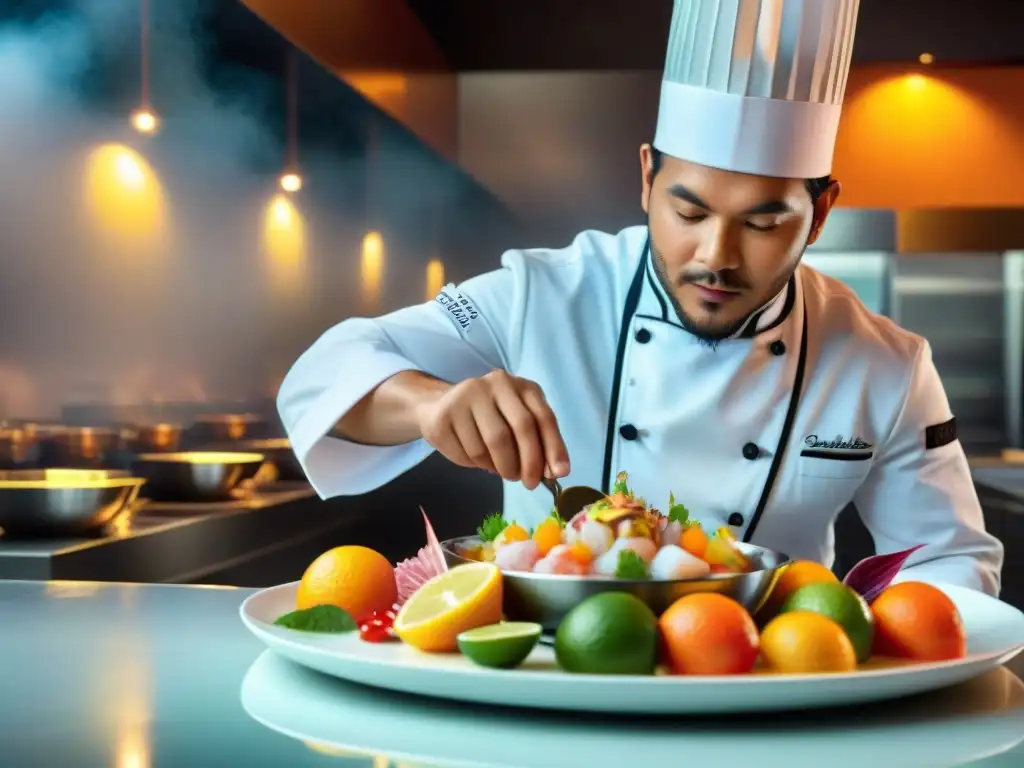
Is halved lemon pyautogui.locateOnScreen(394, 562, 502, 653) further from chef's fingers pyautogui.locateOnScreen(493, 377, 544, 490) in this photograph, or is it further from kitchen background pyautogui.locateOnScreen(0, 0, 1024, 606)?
kitchen background pyautogui.locateOnScreen(0, 0, 1024, 606)

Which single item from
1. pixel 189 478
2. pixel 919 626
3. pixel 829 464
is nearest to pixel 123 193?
pixel 189 478

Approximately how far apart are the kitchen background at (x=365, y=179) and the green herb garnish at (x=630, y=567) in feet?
6.60

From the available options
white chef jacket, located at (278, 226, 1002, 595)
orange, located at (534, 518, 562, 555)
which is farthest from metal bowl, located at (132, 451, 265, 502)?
orange, located at (534, 518, 562, 555)

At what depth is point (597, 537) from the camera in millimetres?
949

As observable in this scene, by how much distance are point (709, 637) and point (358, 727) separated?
0.23 metres

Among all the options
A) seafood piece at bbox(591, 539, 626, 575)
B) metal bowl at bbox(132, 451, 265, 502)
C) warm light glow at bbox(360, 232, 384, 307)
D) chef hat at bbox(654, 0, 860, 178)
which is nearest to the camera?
seafood piece at bbox(591, 539, 626, 575)

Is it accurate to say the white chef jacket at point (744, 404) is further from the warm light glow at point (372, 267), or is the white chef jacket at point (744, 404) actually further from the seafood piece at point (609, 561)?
the warm light glow at point (372, 267)

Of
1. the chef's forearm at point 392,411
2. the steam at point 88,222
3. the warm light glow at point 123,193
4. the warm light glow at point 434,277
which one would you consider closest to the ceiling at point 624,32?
the warm light glow at point 434,277

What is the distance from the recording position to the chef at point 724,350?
150 cm

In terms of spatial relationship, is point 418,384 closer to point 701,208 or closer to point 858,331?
point 701,208

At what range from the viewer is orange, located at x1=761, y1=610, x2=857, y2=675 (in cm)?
81

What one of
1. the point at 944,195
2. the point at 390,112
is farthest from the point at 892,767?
the point at 944,195

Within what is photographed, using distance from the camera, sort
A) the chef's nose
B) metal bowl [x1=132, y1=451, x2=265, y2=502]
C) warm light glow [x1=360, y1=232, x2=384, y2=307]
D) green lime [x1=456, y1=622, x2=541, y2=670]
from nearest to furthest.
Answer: green lime [x1=456, y1=622, x2=541, y2=670]
the chef's nose
metal bowl [x1=132, y1=451, x2=265, y2=502]
warm light glow [x1=360, y1=232, x2=384, y2=307]

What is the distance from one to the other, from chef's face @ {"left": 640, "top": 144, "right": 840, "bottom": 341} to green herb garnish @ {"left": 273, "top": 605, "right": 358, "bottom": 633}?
694 mm
